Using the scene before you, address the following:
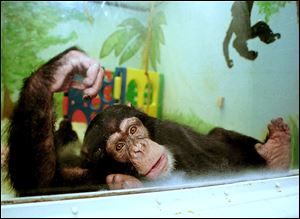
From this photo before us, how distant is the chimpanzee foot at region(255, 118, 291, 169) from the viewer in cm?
109

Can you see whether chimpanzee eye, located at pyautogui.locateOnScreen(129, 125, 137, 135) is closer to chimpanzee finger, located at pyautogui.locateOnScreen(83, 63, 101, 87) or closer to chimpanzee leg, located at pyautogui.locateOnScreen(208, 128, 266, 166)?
chimpanzee finger, located at pyautogui.locateOnScreen(83, 63, 101, 87)

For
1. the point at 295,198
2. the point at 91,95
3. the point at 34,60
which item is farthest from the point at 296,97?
the point at 34,60

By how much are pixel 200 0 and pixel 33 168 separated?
99cm

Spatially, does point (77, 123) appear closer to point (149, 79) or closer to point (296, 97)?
point (149, 79)

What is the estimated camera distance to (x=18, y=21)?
3.00 feet

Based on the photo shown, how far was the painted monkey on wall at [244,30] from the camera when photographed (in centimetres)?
108

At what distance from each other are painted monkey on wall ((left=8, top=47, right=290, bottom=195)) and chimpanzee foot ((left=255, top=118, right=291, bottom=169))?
26 cm

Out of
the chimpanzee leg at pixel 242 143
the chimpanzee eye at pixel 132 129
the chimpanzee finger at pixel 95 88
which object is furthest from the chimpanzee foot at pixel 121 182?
the chimpanzee leg at pixel 242 143

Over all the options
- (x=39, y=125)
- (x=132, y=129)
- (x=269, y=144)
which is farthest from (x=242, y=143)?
(x=39, y=125)

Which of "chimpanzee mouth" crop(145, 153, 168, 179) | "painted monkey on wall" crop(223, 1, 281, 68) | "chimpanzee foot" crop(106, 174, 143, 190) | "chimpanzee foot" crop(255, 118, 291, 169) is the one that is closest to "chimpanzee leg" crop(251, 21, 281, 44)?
"painted monkey on wall" crop(223, 1, 281, 68)

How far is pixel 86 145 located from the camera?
0.77 metres

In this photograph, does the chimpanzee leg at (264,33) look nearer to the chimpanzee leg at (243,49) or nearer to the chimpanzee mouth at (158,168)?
the chimpanzee leg at (243,49)

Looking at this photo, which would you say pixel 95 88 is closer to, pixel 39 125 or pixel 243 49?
pixel 39 125

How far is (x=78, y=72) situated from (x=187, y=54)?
2.34 ft
